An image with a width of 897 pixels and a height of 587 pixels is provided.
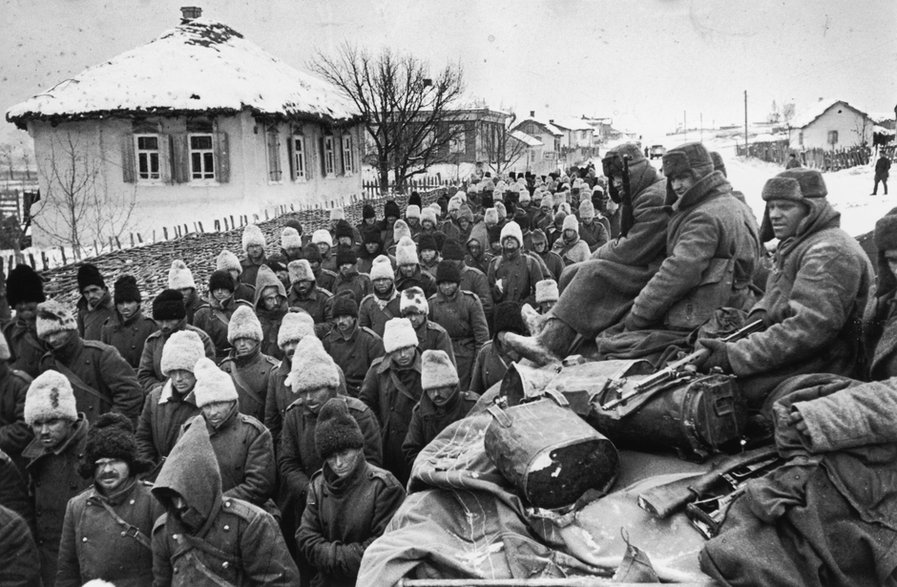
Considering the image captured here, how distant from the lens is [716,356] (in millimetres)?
3943

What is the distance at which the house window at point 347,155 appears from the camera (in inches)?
1352

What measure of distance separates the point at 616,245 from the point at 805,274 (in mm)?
1690

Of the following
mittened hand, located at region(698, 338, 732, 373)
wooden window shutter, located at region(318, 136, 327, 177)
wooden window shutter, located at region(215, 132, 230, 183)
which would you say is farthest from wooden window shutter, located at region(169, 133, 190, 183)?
mittened hand, located at region(698, 338, 732, 373)

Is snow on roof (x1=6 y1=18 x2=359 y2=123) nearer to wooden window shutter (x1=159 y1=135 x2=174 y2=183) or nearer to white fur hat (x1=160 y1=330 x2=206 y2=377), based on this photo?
wooden window shutter (x1=159 y1=135 x2=174 y2=183)

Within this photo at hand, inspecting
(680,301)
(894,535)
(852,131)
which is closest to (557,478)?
(894,535)

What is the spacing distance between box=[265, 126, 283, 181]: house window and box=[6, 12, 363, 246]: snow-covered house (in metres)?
0.07

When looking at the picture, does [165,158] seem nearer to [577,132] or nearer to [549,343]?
[549,343]

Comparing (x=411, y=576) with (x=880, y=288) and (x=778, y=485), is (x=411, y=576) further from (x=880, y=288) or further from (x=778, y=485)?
(x=880, y=288)

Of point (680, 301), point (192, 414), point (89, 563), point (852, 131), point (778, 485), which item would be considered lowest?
point (89, 563)

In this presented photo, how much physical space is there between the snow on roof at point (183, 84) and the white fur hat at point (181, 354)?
19.3 metres

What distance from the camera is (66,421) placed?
5.63 m

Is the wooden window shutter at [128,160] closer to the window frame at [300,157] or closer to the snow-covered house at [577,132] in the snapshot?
the window frame at [300,157]

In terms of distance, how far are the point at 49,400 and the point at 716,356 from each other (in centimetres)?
454

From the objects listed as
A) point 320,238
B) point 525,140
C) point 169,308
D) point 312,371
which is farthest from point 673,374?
point 525,140
